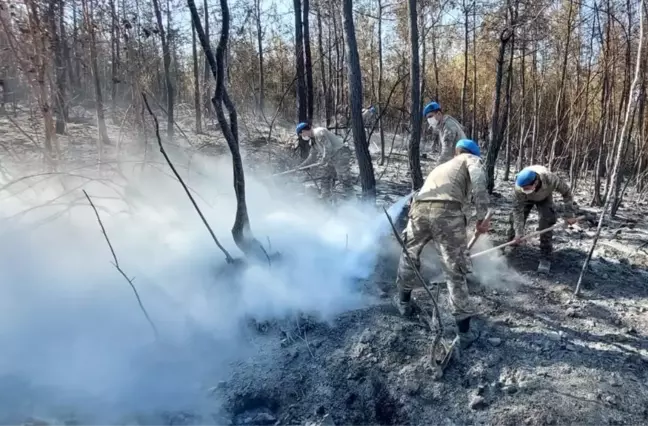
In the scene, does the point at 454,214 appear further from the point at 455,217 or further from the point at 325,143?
the point at 325,143

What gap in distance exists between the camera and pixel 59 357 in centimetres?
389

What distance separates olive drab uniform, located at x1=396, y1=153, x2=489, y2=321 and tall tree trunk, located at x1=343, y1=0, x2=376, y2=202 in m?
3.14

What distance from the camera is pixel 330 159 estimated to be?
785cm

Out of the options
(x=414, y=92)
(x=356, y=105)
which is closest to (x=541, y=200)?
(x=414, y=92)

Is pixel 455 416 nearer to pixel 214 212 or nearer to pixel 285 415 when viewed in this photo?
pixel 285 415

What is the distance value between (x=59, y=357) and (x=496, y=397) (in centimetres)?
339

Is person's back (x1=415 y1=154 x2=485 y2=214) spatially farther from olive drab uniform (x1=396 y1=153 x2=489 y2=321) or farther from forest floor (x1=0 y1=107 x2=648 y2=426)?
forest floor (x1=0 y1=107 x2=648 y2=426)

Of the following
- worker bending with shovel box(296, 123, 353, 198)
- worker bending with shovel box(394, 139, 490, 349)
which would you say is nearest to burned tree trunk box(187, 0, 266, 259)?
worker bending with shovel box(394, 139, 490, 349)

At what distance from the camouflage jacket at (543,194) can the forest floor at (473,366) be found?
0.76 m

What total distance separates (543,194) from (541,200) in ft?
0.52

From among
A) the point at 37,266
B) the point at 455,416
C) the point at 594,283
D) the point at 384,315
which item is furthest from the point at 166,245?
the point at 594,283

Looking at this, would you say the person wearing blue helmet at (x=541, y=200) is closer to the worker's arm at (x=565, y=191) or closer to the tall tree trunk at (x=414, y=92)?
the worker's arm at (x=565, y=191)

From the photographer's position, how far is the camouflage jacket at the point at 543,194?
5258 mm

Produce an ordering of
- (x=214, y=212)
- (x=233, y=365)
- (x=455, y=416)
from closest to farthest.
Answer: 1. (x=455, y=416)
2. (x=233, y=365)
3. (x=214, y=212)
